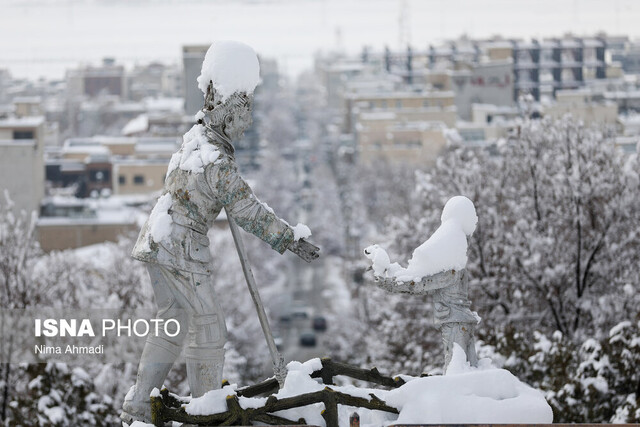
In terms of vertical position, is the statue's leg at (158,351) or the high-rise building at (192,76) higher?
the statue's leg at (158,351)

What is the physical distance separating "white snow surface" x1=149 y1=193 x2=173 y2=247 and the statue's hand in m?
1.07

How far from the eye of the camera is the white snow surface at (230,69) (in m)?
12.0

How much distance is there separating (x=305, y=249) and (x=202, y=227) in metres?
0.92

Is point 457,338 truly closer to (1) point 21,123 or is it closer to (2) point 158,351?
(2) point 158,351

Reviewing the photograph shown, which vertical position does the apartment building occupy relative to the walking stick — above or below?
Result: below

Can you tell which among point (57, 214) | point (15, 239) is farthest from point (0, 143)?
point (15, 239)

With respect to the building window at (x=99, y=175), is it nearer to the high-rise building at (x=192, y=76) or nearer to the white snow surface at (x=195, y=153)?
the high-rise building at (x=192, y=76)

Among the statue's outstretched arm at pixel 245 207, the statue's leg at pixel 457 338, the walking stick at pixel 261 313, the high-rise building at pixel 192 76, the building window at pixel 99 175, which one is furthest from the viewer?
the building window at pixel 99 175

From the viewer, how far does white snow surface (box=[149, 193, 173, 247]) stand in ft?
39.2

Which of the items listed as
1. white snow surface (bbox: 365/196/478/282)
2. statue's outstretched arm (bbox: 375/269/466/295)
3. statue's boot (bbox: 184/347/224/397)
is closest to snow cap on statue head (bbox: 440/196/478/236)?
white snow surface (bbox: 365/196/478/282)

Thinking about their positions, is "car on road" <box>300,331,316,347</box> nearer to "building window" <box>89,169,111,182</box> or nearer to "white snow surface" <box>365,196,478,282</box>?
"building window" <box>89,169,111,182</box>

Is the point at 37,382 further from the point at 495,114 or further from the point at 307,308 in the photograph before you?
the point at 495,114

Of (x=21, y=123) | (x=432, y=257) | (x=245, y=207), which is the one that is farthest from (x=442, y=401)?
(x=21, y=123)

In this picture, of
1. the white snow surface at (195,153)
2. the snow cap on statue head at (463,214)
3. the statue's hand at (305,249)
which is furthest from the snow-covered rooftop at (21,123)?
the statue's hand at (305,249)
